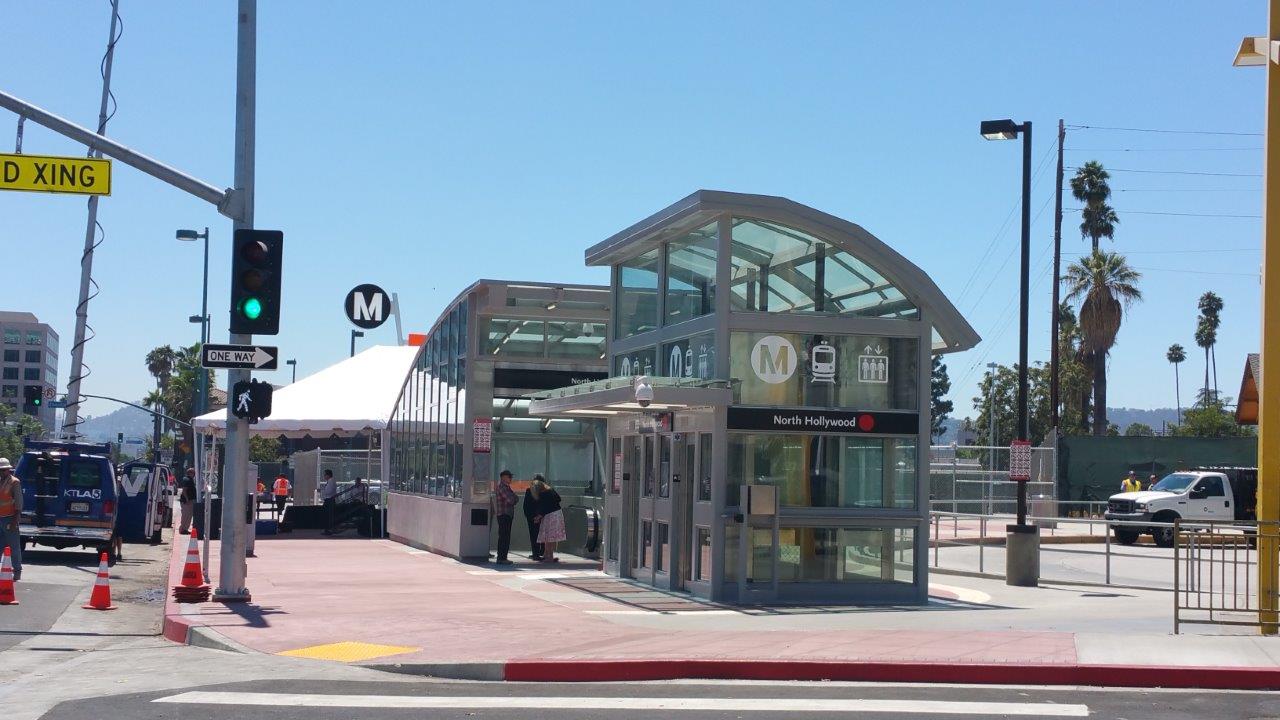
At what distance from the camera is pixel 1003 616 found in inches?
610

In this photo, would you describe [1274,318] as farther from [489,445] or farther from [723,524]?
[489,445]

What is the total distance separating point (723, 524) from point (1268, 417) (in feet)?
20.7

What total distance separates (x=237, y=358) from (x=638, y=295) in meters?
6.53

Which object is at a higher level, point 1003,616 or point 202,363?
point 202,363

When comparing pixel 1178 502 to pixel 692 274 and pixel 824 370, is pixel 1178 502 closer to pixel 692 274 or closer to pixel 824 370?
pixel 824 370

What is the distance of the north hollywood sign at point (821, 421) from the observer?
1658 centimetres

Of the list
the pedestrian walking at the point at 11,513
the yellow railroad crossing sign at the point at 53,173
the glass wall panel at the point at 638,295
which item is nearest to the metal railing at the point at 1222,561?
the glass wall panel at the point at 638,295

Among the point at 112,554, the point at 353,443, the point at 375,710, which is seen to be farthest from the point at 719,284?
the point at 353,443

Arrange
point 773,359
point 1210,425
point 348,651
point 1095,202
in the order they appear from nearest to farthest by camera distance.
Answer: point 348,651 → point 773,359 → point 1095,202 → point 1210,425

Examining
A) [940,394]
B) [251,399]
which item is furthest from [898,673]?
[940,394]

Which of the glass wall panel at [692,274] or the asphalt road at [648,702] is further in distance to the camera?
the glass wall panel at [692,274]

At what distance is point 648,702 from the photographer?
9.81 m

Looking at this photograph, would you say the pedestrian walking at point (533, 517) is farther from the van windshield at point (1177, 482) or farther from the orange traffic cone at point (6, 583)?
the van windshield at point (1177, 482)

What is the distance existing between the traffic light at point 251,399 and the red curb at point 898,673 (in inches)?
228
